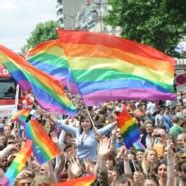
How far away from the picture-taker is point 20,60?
9680 mm

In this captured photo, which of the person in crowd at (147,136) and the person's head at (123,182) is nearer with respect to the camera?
the person's head at (123,182)

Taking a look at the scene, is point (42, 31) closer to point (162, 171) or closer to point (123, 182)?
point (162, 171)

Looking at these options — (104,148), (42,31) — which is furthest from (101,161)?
(42,31)

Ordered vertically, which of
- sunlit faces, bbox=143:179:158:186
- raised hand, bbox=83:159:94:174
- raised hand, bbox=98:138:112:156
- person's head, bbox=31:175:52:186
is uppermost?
raised hand, bbox=98:138:112:156

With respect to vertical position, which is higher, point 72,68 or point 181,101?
point 72,68

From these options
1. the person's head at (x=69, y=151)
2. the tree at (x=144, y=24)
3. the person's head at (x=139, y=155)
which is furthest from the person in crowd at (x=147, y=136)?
the tree at (x=144, y=24)

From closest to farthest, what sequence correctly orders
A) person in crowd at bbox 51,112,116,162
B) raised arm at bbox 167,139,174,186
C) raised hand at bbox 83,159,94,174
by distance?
1. raised arm at bbox 167,139,174,186
2. raised hand at bbox 83,159,94,174
3. person in crowd at bbox 51,112,116,162

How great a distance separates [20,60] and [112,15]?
33436 millimetres

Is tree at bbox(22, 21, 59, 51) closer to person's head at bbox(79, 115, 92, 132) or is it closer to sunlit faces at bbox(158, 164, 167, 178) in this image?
person's head at bbox(79, 115, 92, 132)

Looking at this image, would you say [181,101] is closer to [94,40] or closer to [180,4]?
[180,4]

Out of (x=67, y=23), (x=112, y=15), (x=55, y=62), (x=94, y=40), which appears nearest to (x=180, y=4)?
(x=55, y=62)

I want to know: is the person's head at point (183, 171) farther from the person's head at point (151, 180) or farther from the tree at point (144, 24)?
the tree at point (144, 24)

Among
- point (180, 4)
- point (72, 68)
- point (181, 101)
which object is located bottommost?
point (181, 101)

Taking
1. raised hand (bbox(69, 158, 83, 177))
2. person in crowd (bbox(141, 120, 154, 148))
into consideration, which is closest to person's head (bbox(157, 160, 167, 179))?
raised hand (bbox(69, 158, 83, 177))
